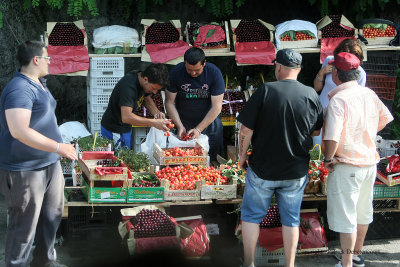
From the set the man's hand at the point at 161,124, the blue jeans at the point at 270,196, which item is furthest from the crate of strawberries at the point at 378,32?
the blue jeans at the point at 270,196

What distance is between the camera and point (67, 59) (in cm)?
689

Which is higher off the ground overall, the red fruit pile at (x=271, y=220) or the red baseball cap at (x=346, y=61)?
the red baseball cap at (x=346, y=61)

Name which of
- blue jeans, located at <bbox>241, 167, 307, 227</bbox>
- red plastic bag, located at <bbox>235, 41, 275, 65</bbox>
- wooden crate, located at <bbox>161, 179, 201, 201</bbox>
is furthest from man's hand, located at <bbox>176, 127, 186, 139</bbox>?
blue jeans, located at <bbox>241, 167, 307, 227</bbox>

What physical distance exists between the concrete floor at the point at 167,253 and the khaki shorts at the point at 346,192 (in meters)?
0.74

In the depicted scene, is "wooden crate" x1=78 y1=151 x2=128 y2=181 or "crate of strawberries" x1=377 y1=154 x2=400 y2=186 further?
"crate of strawberries" x1=377 y1=154 x2=400 y2=186

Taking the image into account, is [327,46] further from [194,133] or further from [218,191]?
[218,191]

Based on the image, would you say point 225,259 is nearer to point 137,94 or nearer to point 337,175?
point 337,175

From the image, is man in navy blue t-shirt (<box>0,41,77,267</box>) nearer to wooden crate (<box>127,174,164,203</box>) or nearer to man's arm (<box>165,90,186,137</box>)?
wooden crate (<box>127,174,164,203</box>)

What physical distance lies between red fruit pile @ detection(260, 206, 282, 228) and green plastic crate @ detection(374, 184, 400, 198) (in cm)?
105

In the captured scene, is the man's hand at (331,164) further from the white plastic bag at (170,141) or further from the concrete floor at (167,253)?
the white plastic bag at (170,141)

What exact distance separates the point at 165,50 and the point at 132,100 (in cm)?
146

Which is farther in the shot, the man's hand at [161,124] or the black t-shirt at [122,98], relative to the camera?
the man's hand at [161,124]

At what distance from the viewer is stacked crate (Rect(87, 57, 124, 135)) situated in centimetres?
Answer: 705

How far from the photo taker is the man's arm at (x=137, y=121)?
5.78 metres
